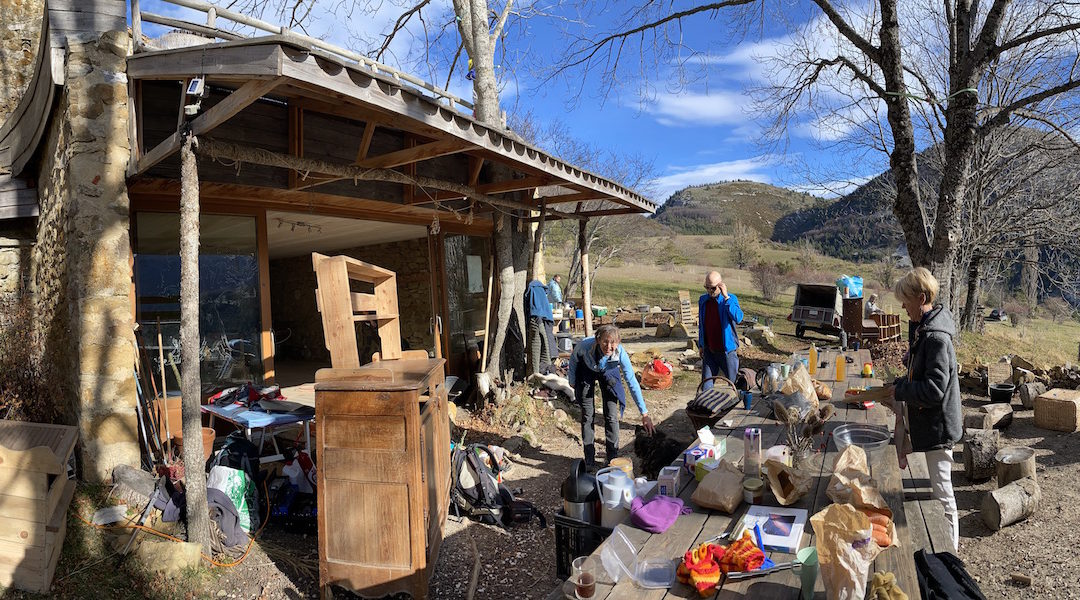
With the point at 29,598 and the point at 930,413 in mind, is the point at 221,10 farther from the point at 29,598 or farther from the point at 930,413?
the point at 930,413

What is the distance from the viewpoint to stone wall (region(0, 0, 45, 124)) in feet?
27.2

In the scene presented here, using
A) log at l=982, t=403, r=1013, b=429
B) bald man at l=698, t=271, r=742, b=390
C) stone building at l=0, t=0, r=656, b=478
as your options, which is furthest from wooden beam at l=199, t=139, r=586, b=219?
log at l=982, t=403, r=1013, b=429

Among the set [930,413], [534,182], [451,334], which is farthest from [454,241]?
[930,413]

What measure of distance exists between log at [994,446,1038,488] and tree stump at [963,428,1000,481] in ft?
0.17

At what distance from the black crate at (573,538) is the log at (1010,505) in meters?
3.30

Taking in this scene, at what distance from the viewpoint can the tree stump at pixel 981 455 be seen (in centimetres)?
519

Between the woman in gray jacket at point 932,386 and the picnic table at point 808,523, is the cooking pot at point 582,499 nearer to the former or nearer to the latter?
the picnic table at point 808,523

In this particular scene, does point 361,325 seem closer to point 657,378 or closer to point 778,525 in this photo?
point 657,378

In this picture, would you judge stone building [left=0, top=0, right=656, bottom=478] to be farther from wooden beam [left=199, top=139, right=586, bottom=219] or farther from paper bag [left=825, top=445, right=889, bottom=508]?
paper bag [left=825, top=445, right=889, bottom=508]

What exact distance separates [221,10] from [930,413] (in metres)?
6.01

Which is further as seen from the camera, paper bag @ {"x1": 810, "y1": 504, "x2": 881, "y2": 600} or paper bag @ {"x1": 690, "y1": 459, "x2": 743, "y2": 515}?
paper bag @ {"x1": 690, "y1": 459, "x2": 743, "y2": 515}

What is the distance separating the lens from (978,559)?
4.00 metres

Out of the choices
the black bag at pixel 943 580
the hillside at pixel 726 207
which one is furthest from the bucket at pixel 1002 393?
the hillside at pixel 726 207

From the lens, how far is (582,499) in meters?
2.96
